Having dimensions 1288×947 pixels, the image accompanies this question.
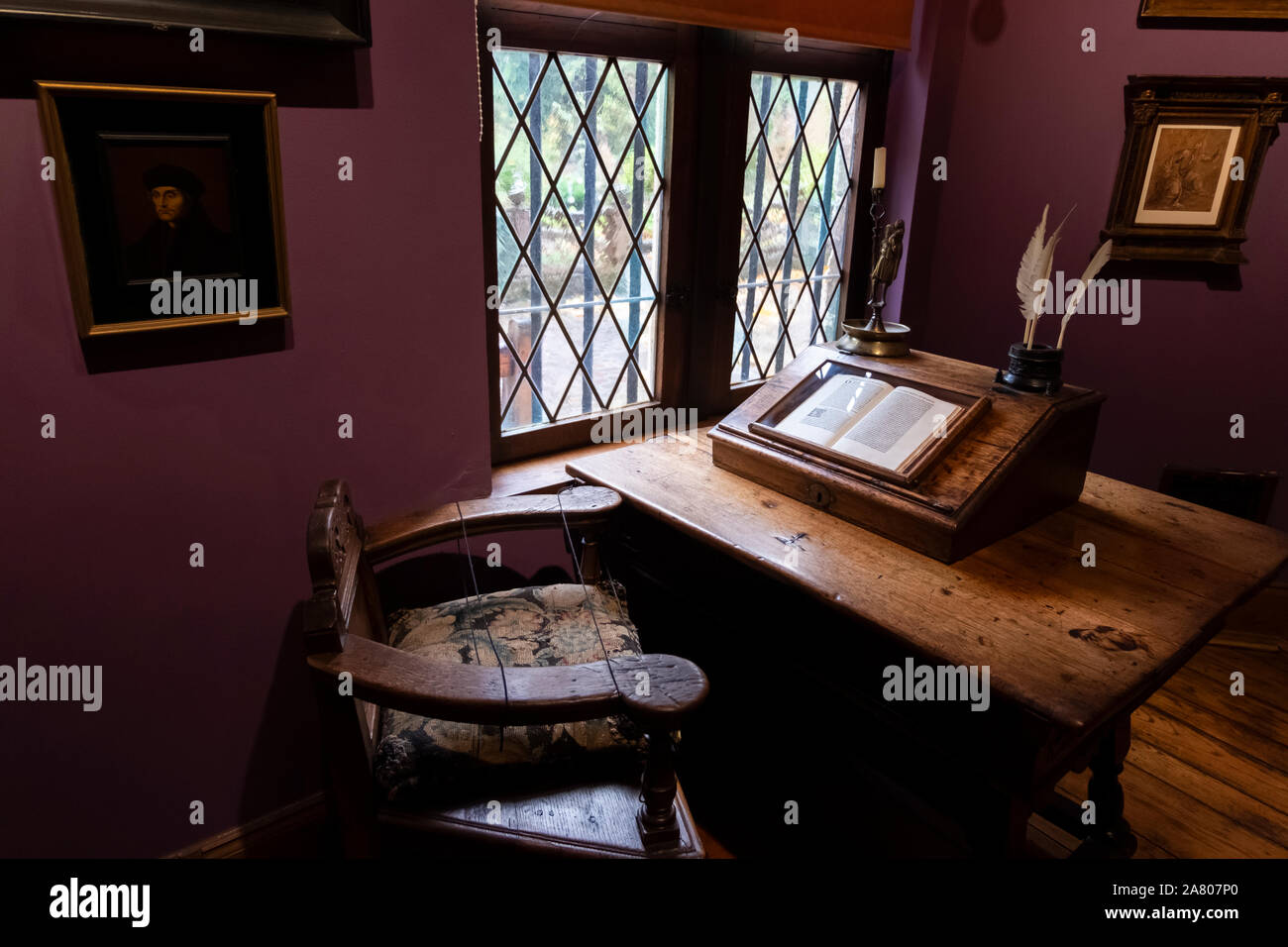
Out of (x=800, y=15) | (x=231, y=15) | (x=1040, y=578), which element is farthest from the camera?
(x=800, y=15)

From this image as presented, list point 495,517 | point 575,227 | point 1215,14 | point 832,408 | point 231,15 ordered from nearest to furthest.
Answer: point 231,15 < point 495,517 < point 832,408 < point 575,227 < point 1215,14

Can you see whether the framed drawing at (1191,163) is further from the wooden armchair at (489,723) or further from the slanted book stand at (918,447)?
the wooden armchair at (489,723)

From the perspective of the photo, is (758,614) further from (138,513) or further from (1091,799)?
(138,513)

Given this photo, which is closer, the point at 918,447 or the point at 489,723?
the point at 489,723

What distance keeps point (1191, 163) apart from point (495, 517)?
2459 mm

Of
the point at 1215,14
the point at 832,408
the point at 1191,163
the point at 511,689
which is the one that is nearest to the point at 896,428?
the point at 832,408

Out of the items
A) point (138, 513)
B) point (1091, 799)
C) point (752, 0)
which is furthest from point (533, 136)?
point (1091, 799)

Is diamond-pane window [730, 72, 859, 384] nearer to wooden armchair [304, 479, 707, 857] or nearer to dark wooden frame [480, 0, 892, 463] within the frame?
dark wooden frame [480, 0, 892, 463]

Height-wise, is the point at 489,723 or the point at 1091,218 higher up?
the point at 1091,218

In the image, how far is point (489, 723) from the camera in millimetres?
1356

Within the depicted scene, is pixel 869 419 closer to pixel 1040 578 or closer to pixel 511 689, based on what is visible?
pixel 1040 578

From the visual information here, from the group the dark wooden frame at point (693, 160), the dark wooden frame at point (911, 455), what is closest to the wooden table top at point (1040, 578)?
the dark wooden frame at point (911, 455)


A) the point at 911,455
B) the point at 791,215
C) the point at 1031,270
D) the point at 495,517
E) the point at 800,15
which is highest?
the point at 800,15
